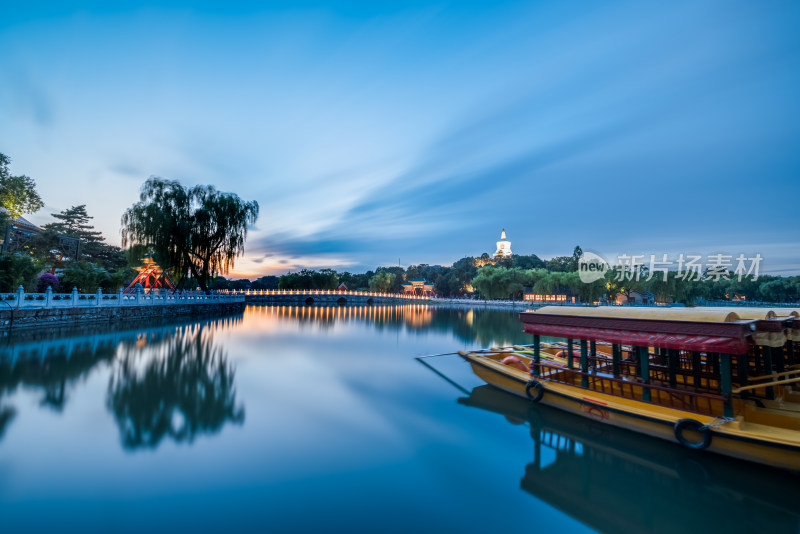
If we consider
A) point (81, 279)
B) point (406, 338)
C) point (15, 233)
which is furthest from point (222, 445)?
point (15, 233)

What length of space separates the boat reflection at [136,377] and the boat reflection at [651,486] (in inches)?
172

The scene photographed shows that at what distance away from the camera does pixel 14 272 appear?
41.4 ft

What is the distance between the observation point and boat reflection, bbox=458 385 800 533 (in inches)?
127

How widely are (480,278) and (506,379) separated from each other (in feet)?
151

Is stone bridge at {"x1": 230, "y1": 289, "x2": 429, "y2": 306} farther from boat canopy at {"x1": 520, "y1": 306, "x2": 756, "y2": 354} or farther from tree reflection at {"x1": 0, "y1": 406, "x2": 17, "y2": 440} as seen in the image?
boat canopy at {"x1": 520, "y1": 306, "x2": 756, "y2": 354}

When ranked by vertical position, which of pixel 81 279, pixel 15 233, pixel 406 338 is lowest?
pixel 406 338

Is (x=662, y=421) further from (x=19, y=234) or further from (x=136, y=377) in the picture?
(x=19, y=234)

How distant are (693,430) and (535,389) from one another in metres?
2.16

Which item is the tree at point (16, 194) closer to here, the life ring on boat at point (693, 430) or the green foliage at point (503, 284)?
the life ring on boat at point (693, 430)

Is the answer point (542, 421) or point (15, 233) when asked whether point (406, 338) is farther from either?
point (15, 233)

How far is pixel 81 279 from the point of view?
53.1 feet

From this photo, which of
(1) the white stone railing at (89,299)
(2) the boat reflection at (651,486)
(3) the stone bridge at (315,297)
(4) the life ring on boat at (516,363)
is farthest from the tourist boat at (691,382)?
(3) the stone bridge at (315,297)

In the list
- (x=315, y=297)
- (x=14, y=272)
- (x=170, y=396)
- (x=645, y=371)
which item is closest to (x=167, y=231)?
(x=14, y=272)

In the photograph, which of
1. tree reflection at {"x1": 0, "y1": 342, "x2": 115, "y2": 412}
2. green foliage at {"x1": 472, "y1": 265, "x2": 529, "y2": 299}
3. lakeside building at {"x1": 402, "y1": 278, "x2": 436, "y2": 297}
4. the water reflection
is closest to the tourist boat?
tree reflection at {"x1": 0, "y1": 342, "x2": 115, "y2": 412}
